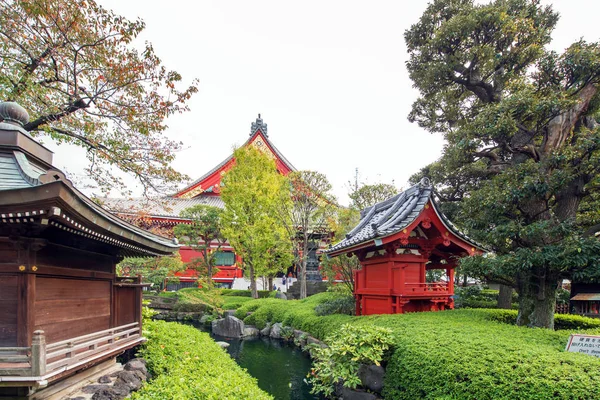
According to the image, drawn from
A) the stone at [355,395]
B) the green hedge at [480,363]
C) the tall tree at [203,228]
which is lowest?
A: the stone at [355,395]

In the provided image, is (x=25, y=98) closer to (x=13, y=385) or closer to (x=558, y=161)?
(x=13, y=385)

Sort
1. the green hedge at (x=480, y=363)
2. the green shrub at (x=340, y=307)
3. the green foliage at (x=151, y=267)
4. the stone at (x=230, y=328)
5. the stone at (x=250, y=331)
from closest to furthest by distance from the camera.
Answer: the green hedge at (x=480, y=363) → the green shrub at (x=340, y=307) → the stone at (x=230, y=328) → the stone at (x=250, y=331) → the green foliage at (x=151, y=267)

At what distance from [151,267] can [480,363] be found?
20.5m

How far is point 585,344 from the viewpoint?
5543 millimetres

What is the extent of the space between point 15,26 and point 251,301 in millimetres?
14945

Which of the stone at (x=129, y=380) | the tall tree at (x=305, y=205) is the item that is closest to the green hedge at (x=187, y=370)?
the stone at (x=129, y=380)

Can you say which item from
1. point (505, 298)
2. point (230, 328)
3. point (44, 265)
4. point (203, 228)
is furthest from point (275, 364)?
point (203, 228)

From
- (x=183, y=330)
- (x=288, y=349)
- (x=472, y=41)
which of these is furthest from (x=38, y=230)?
(x=472, y=41)

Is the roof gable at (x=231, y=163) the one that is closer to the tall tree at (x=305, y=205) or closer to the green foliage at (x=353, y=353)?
the tall tree at (x=305, y=205)

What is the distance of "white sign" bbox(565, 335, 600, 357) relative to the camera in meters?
5.43

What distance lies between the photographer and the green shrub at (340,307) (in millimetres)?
12648

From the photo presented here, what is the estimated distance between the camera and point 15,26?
7.56 meters

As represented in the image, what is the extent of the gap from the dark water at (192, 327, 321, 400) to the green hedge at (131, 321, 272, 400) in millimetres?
1709

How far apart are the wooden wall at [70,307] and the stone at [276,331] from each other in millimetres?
9050
